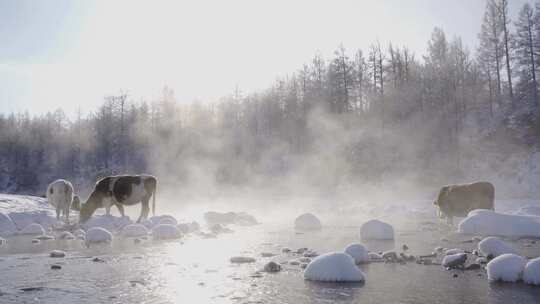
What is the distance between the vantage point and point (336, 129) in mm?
63281

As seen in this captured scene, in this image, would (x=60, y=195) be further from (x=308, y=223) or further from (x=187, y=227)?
(x=308, y=223)

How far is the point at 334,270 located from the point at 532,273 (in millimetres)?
3254

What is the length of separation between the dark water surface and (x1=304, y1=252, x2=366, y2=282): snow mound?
0.21m

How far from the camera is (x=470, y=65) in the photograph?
62031 mm

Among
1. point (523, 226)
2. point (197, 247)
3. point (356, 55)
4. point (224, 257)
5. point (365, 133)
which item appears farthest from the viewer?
point (356, 55)

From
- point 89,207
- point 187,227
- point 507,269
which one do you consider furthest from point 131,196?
point 507,269

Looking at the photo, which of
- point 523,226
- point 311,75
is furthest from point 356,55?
point 523,226

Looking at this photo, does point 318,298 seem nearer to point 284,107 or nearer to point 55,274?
point 55,274

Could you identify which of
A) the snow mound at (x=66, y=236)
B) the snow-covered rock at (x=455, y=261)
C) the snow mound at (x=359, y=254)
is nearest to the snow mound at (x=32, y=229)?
the snow mound at (x=66, y=236)

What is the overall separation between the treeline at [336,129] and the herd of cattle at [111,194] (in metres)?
34.5

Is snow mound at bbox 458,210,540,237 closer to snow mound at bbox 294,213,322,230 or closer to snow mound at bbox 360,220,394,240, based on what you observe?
snow mound at bbox 360,220,394,240

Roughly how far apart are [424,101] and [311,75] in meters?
22.4

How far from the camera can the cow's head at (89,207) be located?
18484 millimetres

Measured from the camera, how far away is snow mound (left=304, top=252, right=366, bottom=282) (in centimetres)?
752
